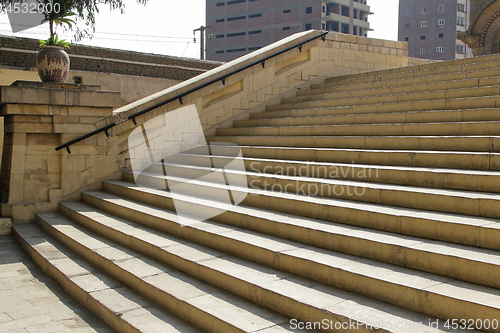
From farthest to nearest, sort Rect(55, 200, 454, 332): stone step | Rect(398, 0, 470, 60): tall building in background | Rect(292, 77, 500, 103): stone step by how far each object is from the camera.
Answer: Rect(398, 0, 470, 60): tall building in background < Rect(292, 77, 500, 103): stone step < Rect(55, 200, 454, 332): stone step

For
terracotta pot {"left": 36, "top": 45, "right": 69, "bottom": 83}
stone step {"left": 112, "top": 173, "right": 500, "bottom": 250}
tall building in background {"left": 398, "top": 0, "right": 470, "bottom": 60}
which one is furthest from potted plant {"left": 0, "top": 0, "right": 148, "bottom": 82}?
tall building in background {"left": 398, "top": 0, "right": 470, "bottom": 60}

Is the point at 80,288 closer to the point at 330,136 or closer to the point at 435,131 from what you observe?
the point at 330,136

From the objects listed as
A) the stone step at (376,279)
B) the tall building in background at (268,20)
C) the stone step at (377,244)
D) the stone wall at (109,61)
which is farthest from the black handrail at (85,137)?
the tall building in background at (268,20)

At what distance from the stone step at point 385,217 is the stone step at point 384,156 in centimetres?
88

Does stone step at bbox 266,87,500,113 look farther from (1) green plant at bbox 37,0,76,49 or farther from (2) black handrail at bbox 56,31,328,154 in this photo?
(1) green plant at bbox 37,0,76,49

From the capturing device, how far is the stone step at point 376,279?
271cm

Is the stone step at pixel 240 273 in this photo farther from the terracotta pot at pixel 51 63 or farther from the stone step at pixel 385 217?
the terracotta pot at pixel 51 63

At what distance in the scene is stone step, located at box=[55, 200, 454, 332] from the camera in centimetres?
300

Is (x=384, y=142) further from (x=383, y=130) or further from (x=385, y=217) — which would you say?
(x=385, y=217)

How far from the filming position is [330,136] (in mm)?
6391

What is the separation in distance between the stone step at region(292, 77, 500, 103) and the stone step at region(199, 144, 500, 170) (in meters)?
1.82

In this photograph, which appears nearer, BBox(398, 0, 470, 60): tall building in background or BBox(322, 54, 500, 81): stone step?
BBox(322, 54, 500, 81): stone step

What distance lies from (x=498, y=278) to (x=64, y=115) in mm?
6589

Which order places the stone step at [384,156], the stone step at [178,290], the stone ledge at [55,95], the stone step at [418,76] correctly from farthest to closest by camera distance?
1. the stone ledge at [55,95]
2. the stone step at [418,76]
3. the stone step at [384,156]
4. the stone step at [178,290]
